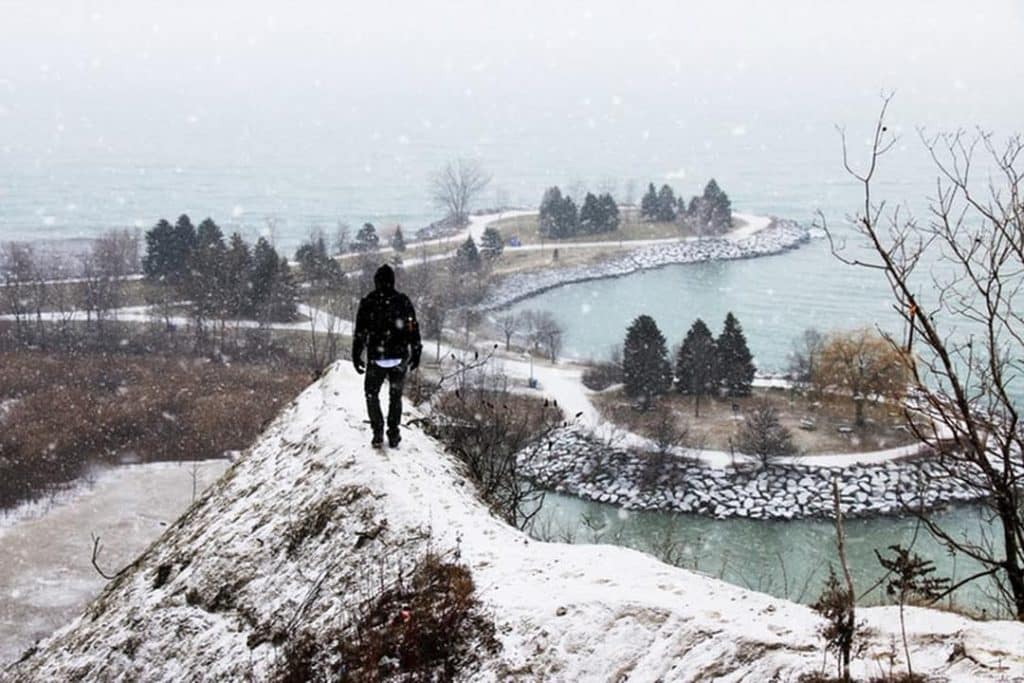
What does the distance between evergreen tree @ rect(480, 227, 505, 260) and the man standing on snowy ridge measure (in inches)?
3004

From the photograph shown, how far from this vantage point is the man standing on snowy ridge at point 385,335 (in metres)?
8.76

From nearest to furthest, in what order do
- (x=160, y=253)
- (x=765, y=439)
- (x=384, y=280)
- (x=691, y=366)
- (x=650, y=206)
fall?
1. (x=384, y=280)
2. (x=765, y=439)
3. (x=691, y=366)
4. (x=160, y=253)
5. (x=650, y=206)

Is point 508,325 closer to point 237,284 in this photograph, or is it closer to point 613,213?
point 237,284

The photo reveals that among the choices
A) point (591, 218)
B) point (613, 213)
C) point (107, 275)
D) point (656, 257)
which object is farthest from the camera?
point (613, 213)

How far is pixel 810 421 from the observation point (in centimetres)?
4369

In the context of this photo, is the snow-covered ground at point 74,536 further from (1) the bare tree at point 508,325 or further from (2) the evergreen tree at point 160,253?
(2) the evergreen tree at point 160,253

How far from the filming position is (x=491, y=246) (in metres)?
86.7

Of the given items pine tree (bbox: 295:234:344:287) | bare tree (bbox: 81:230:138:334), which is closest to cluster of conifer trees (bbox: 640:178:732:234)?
pine tree (bbox: 295:234:344:287)

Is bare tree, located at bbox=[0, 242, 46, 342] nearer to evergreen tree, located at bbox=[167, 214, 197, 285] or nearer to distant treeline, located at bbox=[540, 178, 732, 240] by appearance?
evergreen tree, located at bbox=[167, 214, 197, 285]

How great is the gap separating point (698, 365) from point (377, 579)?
137 ft

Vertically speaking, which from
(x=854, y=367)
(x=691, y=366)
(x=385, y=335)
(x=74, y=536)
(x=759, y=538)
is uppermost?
(x=385, y=335)

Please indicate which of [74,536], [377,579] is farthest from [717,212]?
[377,579]

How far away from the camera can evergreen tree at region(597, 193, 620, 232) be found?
9856 cm

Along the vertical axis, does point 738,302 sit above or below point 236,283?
below
